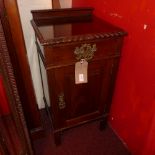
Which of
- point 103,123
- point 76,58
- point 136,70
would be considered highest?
point 76,58

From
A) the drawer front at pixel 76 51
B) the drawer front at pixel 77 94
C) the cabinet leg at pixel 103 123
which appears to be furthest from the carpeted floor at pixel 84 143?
the drawer front at pixel 76 51

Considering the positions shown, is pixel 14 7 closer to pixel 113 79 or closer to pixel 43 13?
pixel 43 13

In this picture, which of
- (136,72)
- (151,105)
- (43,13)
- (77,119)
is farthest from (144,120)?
(43,13)

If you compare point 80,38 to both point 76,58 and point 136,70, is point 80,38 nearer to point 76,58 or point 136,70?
point 76,58

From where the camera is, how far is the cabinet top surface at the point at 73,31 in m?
0.84

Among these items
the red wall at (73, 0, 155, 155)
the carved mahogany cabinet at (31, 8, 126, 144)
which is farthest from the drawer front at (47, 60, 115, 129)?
the red wall at (73, 0, 155, 155)

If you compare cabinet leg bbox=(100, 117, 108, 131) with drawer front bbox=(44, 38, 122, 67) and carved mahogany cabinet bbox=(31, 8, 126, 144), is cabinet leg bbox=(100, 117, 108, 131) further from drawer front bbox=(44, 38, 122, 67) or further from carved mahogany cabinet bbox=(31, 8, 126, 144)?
drawer front bbox=(44, 38, 122, 67)

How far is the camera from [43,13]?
109 centimetres

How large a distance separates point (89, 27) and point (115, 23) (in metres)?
0.19

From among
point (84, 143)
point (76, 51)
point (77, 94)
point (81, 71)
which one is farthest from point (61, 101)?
point (84, 143)

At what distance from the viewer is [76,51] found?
35.9 inches

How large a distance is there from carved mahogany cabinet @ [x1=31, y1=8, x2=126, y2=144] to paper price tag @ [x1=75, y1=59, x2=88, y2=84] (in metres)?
0.02

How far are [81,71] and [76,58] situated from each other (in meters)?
0.09

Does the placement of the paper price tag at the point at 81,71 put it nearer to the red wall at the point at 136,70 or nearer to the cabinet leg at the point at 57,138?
the red wall at the point at 136,70
